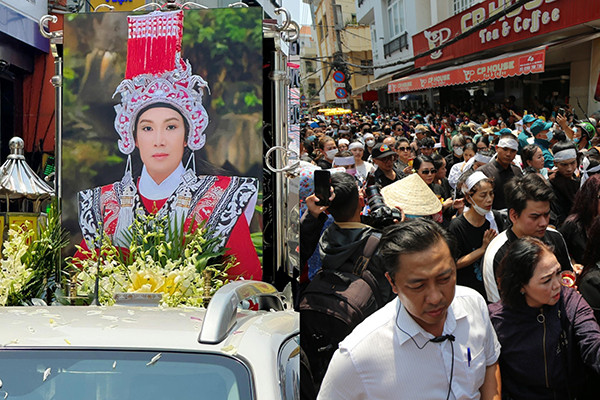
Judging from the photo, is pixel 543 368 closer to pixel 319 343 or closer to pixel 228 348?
pixel 319 343

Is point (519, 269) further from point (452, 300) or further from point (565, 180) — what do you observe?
point (565, 180)

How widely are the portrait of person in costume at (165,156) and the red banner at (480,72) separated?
1278 cm

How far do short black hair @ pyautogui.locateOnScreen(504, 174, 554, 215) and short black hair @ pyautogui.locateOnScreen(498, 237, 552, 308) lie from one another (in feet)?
3.05

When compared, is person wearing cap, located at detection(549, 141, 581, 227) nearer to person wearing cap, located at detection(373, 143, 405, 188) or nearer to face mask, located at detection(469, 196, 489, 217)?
A: person wearing cap, located at detection(373, 143, 405, 188)

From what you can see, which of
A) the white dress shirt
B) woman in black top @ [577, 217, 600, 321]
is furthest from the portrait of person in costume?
the white dress shirt

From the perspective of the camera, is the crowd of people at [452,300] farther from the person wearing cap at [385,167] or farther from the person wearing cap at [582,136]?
the person wearing cap at [582,136]

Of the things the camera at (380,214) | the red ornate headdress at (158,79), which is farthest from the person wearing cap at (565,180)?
the red ornate headdress at (158,79)

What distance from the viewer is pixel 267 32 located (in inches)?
181

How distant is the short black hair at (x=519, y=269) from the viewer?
3201 mm

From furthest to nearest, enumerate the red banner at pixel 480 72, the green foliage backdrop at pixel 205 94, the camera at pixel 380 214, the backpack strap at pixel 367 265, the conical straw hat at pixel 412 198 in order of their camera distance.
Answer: the red banner at pixel 480 72, the conical straw hat at pixel 412 198, the camera at pixel 380 214, the green foliage backdrop at pixel 205 94, the backpack strap at pixel 367 265

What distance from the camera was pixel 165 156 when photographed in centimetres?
454

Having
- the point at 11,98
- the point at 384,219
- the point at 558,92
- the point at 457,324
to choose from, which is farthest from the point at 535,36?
the point at 457,324

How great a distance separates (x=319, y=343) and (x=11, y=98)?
413 inches

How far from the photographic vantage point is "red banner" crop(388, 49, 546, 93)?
16141mm
